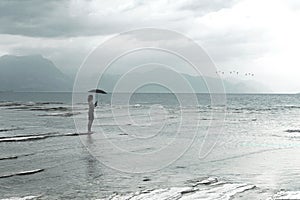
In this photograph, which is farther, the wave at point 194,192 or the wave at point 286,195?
the wave at point 194,192

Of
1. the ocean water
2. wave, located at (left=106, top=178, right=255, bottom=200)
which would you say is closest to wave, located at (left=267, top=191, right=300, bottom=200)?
the ocean water

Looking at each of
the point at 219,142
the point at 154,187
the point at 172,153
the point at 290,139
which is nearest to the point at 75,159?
the point at 172,153

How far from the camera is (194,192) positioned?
1287 cm

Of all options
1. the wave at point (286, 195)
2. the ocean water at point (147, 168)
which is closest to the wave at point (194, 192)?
the ocean water at point (147, 168)

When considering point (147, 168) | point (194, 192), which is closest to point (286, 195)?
point (194, 192)

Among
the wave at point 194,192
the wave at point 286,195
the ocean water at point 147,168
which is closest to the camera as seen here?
the wave at point 286,195

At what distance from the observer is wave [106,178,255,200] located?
1231 cm

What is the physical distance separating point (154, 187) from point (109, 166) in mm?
4700

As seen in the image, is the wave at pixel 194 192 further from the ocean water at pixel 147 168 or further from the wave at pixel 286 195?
the wave at pixel 286 195

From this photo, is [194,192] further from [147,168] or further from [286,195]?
[147,168]

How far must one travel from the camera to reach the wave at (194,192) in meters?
12.3

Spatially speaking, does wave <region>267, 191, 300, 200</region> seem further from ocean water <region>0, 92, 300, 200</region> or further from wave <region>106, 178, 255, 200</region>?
wave <region>106, 178, 255, 200</region>

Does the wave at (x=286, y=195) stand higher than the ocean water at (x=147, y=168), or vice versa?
the wave at (x=286, y=195)

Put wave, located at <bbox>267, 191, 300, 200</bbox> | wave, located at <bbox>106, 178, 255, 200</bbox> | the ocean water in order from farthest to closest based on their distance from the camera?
the ocean water → wave, located at <bbox>106, 178, 255, 200</bbox> → wave, located at <bbox>267, 191, 300, 200</bbox>
